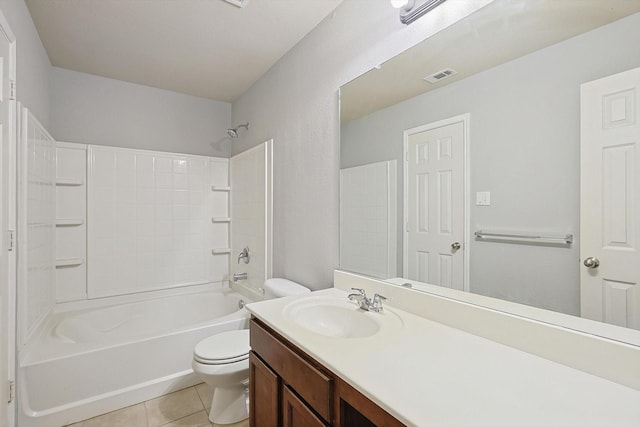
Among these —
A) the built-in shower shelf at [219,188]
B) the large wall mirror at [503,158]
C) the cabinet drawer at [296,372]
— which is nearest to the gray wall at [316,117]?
the large wall mirror at [503,158]

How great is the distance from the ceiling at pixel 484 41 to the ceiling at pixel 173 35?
0.67 m

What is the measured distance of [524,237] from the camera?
102 centimetres

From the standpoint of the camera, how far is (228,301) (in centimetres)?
298

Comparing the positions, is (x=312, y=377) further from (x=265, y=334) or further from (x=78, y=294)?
(x=78, y=294)

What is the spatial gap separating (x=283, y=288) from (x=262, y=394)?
2.53 feet

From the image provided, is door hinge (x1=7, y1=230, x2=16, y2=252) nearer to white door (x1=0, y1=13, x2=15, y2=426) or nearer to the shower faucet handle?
white door (x1=0, y1=13, x2=15, y2=426)

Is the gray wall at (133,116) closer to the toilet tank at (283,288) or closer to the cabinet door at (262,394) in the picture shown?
the toilet tank at (283,288)

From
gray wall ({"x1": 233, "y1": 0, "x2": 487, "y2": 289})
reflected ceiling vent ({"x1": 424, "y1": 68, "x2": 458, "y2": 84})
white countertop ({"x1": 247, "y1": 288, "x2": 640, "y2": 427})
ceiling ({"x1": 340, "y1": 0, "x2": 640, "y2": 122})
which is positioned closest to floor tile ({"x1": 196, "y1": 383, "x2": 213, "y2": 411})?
gray wall ({"x1": 233, "y1": 0, "x2": 487, "y2": 289})

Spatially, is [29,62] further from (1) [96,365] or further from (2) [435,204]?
(2) [435,204]

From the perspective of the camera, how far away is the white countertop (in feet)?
2.06

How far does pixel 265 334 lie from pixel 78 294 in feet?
7.34

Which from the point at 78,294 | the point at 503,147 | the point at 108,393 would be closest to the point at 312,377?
the point at 503,147

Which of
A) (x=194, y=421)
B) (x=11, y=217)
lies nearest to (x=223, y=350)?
(x=194, y=421)

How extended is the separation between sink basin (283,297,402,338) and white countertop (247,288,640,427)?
0.19 m
